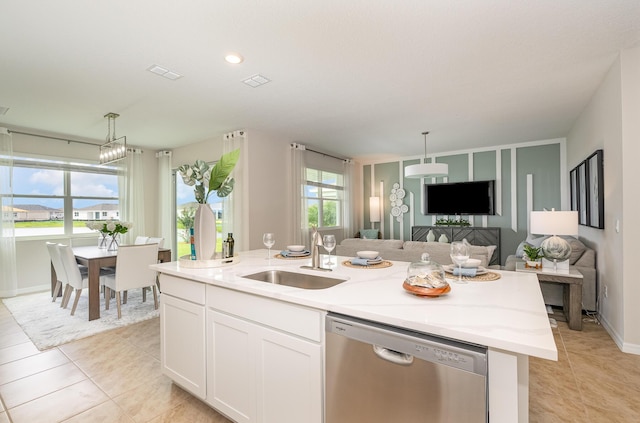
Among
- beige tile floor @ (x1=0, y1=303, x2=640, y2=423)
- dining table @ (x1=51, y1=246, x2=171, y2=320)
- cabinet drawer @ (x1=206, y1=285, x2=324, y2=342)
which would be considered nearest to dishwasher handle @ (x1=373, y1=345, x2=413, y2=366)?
cabinet drawer @ (x1=206, y1=285, x2=324, y2=342)

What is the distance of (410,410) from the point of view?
1.10m

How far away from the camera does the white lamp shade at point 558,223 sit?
10.5 feet

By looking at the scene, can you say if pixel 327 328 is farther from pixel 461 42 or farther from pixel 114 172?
pixel 114 172

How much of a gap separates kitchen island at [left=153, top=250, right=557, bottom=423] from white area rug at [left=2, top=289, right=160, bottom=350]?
5.60 feet

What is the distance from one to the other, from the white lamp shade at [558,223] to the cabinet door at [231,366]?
3300 millimetres

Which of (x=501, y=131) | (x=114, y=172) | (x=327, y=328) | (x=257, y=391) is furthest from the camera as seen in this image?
(x=114, y=172)

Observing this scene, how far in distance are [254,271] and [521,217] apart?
5.88 meters

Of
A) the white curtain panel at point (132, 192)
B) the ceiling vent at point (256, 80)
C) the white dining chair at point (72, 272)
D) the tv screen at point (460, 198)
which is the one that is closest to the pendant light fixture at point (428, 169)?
the tv screen at point (460, 198)

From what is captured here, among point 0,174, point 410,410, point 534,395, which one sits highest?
point 0,174

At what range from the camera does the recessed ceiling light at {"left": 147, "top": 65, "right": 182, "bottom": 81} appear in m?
2.76

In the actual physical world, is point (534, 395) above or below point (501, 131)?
below

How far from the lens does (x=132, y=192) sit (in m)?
5.80

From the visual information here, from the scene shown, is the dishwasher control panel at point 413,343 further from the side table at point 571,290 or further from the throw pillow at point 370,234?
the throw pillow at point 370,234

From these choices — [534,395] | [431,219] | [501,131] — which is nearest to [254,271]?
[534,395]
